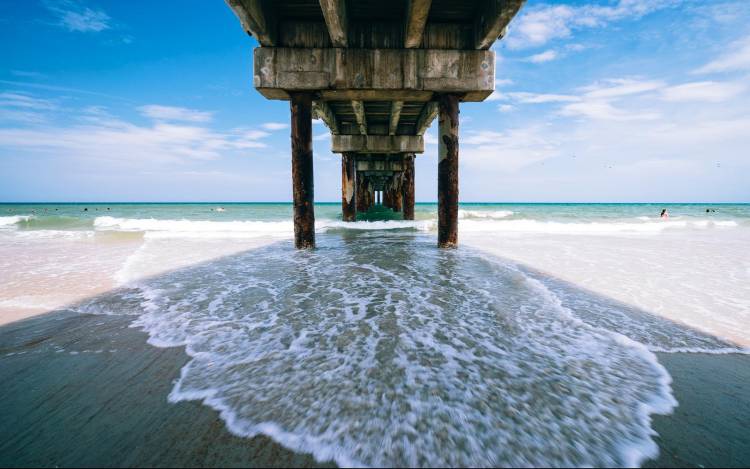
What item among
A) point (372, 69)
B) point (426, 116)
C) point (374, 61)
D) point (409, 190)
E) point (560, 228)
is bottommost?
point (560, 228)

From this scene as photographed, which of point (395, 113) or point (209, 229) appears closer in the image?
point (395, 113)

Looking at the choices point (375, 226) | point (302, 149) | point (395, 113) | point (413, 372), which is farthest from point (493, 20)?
point (375, 226)

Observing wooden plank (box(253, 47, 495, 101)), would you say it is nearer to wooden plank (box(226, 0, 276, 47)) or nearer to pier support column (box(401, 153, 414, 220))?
wooden plank (box(226, 0, 276, 47))

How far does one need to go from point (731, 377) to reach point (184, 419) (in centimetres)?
331

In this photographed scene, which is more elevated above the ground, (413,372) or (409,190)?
(409,190)

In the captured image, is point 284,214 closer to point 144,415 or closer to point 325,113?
point 325,113

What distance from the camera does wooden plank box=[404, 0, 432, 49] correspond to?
4973 mm

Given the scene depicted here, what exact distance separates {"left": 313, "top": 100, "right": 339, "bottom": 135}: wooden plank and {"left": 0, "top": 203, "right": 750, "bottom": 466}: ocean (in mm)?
5896

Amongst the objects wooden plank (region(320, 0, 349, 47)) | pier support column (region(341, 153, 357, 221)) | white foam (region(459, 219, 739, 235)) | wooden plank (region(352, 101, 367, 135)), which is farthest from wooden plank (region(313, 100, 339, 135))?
white foam (region(459, 219, 739, 235))

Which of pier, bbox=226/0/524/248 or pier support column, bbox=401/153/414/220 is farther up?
pier, bbox=226/0/524/248

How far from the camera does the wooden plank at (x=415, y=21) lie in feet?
16.3

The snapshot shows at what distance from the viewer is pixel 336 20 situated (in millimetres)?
5152

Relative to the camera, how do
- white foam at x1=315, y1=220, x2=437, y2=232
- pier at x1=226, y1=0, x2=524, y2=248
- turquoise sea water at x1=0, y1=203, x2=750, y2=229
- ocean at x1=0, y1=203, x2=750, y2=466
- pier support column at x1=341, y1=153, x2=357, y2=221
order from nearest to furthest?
ocean at x1=0, y1=203, x2=750, y2=466 < pier at x1=226, y1=0, x2=524, y2=248 < white foam at x1=315, y1=220, x2=437, y2=232 < pier support column at x1=341, y1=153, x2=357, y2=221 < turquoise sea water at x1=0, y1=203, x2=750, y2=229

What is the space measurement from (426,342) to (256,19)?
19.0ft
